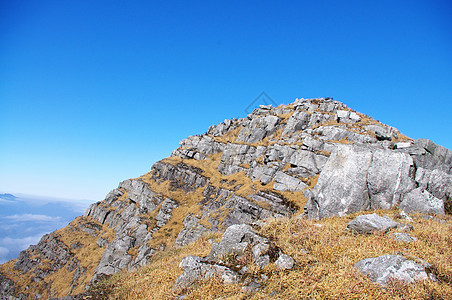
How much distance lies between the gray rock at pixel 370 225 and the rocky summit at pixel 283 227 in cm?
5

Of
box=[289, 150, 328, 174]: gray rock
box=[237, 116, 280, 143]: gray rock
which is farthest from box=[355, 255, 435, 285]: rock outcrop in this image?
box=[237, 116, 280, 143]: gray rock

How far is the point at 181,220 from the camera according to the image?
136ft

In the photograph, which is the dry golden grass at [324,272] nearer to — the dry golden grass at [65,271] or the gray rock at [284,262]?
the gray rock at [284,262]

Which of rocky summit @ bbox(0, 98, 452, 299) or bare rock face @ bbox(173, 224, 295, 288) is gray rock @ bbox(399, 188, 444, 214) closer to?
rocky summit @ bbox(0, 98, 452, 299)

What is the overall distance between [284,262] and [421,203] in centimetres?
1225

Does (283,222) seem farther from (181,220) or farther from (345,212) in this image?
(181,220)

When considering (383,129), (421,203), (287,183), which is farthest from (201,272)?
(383,129)

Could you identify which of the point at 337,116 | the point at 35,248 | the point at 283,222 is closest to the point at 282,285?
the point at 283,222

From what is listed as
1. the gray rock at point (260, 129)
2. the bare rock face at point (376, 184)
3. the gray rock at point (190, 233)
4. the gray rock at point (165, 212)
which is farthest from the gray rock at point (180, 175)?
the bare rock face at point (376, 184)

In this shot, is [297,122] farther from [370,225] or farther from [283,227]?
[283,227]

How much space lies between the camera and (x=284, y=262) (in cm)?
747

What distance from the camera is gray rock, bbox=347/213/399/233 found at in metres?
10.1

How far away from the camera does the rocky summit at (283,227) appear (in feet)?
23.2

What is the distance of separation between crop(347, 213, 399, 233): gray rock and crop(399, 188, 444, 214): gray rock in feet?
16.4
